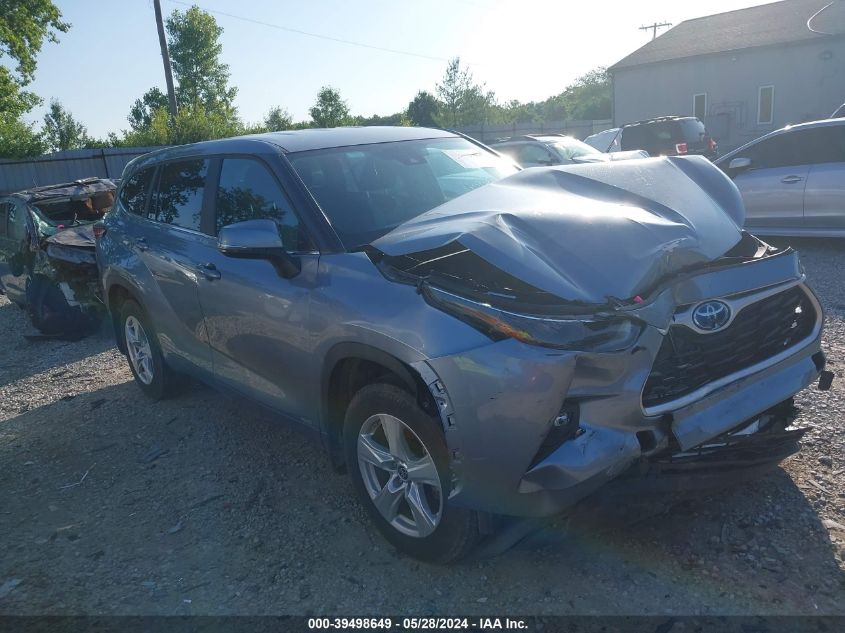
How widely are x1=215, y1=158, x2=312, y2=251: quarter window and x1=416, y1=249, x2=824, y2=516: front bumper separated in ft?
4.28

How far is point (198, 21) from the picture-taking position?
4803 cm

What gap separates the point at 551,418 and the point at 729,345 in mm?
933

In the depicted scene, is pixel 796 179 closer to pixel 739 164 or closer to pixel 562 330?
pixel 739 164

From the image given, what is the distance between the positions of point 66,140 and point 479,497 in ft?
172

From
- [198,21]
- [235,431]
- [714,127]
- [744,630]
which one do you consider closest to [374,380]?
[744,630]

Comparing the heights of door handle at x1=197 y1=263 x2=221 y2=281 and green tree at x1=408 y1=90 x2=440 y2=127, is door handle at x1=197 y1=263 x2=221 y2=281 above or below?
below

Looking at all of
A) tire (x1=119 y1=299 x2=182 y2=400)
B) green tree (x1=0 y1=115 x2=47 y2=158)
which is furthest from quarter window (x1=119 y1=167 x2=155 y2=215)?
green tree (x1=0 y1=115 x2=47 y2=158)

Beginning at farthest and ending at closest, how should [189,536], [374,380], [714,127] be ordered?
[714,127] < [189,536] < [374,380]

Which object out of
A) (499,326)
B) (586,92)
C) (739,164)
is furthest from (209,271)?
(586,92)

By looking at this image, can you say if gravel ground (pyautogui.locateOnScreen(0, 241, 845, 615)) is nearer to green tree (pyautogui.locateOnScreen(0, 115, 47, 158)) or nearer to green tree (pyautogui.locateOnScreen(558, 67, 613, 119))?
green tree (pyautogui.locateOnScreen(0, 115, 47, 158))

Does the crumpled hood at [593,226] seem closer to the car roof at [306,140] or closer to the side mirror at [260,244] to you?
the side mirror at [260,244]

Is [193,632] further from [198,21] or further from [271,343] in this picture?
[198,21]

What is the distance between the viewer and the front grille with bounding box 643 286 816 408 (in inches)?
107

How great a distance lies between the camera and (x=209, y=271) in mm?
4152
